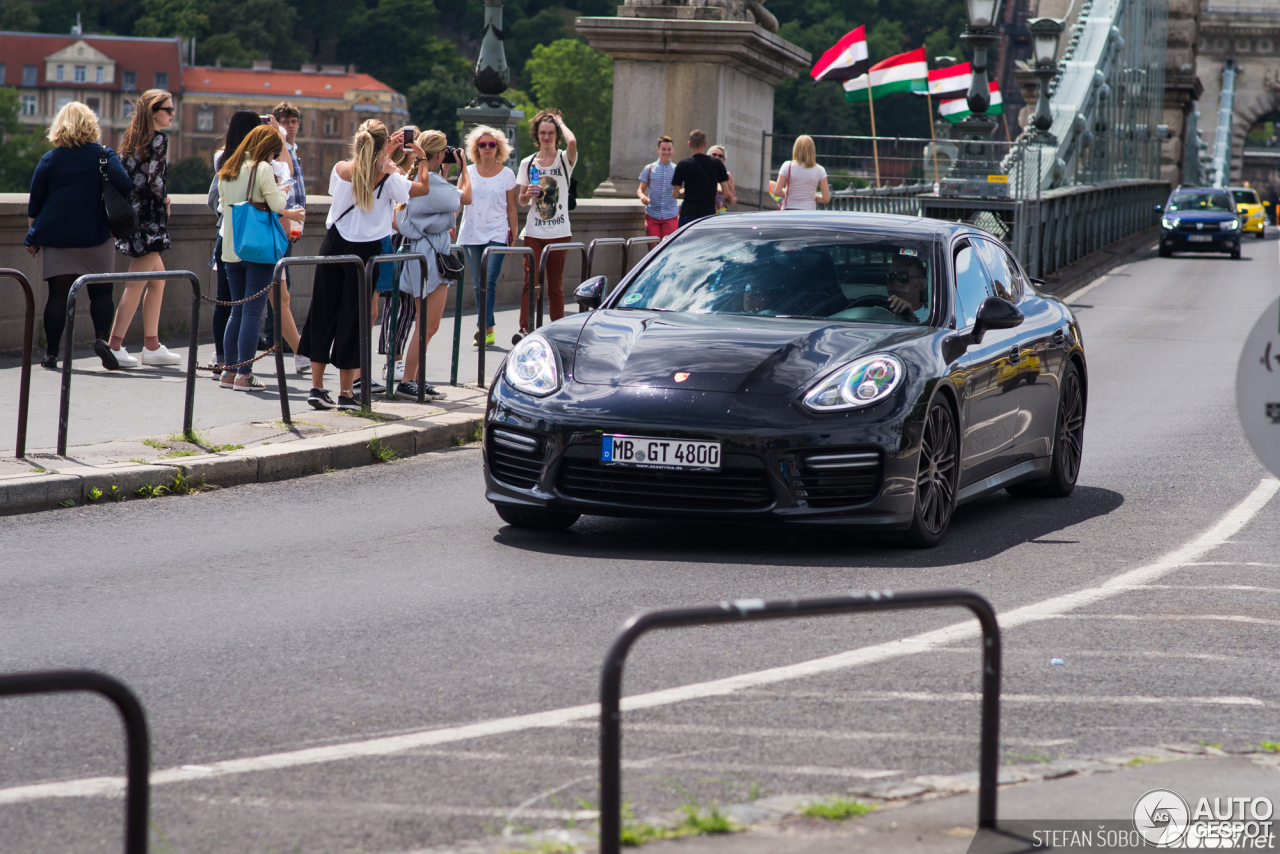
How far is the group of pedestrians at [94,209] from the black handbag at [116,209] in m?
0.01

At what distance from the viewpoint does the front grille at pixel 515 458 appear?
732 cm

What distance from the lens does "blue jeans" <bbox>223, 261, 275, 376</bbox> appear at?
460 inches

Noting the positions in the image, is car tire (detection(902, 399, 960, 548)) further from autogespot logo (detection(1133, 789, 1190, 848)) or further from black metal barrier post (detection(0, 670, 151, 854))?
black metal barrier post (detection(0, 670, 151, 854))

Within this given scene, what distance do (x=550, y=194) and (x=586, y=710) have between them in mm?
10390

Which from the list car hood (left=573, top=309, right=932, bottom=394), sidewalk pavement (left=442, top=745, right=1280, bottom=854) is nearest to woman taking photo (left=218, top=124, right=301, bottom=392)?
car hood (left=573, top=309, right=932, bottom=394)

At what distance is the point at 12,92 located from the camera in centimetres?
13200

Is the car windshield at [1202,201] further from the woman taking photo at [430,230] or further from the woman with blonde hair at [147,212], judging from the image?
the woman with blonde hair at [147,212]

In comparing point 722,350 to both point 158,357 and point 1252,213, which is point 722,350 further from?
point 1252,213

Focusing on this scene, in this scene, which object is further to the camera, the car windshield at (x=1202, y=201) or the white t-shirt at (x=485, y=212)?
the car windshield at (x=1202, y=201)

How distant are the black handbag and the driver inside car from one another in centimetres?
581

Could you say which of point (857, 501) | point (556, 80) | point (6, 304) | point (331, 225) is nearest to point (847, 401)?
point (857, 501)

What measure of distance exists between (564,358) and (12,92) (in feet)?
444

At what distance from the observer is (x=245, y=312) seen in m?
11.6

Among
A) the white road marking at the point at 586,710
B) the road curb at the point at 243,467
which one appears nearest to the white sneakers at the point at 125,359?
the road curb at the point at 243,467
